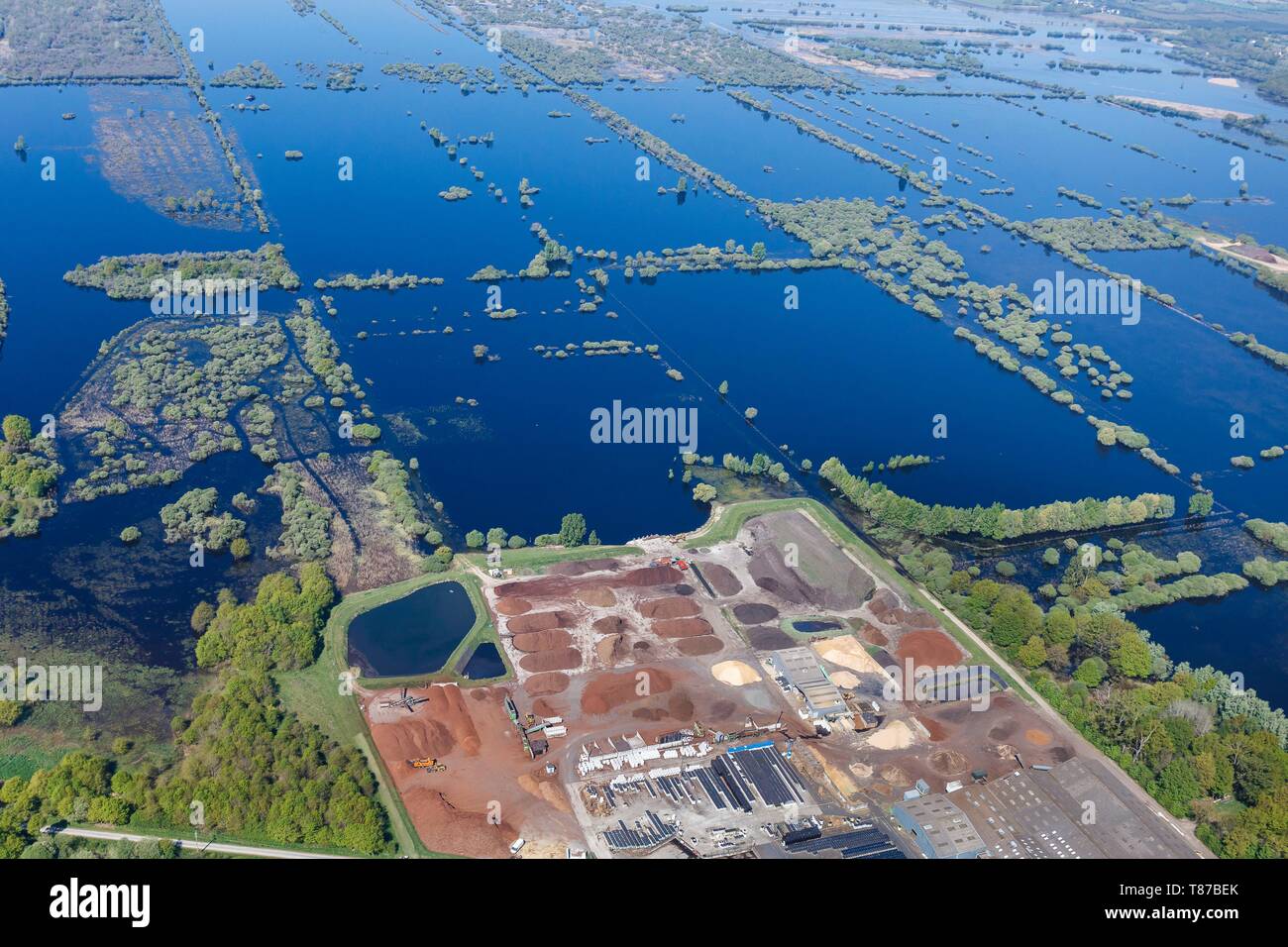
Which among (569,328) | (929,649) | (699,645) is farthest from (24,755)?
(569,328)

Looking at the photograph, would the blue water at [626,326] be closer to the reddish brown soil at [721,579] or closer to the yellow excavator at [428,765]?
the reddish brown soil at [721,579]

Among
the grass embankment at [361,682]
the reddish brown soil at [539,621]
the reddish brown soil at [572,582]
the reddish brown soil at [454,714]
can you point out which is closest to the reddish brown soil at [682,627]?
the reddish brown soil at [572,582]

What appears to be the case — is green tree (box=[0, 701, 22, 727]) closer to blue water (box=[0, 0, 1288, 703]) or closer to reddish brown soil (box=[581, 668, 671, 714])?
blue water (box=[0, 0, 1288, 703])

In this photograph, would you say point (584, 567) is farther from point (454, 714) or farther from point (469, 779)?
Result: point (469, 779)

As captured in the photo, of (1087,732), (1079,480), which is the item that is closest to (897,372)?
(1079,480)

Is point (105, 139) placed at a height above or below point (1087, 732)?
above

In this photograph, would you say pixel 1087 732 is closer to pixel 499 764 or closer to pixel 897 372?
pixel 499 764
